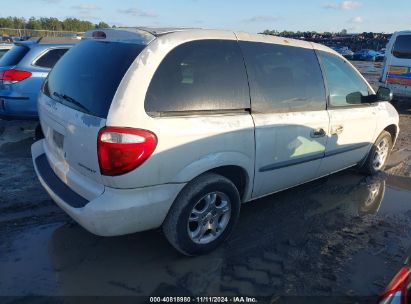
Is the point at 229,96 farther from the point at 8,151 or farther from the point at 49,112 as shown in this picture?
the point at 8,151

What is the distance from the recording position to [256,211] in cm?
420

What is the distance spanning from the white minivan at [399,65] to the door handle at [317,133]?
7.23m

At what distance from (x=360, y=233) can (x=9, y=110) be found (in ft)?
18.6

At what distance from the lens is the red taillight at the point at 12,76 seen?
636 centimetres

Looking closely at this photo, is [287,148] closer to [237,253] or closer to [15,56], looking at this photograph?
[237,253]

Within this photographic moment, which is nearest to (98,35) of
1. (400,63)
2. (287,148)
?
(287,148)

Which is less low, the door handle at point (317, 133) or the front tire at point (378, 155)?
the door handle at point (317, 133)

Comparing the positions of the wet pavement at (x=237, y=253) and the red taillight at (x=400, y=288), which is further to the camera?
the wet pavement at (x=237, y=253)

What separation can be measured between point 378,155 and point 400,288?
414 cm

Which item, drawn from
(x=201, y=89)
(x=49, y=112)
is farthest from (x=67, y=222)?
(x=201, y=89)

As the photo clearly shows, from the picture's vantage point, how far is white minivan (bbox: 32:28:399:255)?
2.70m

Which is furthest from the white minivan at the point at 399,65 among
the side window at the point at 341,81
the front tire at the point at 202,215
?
the front tire at the point at 202,215

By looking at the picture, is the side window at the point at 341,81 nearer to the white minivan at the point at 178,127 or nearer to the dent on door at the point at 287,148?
the white minivan at the point at 178,127

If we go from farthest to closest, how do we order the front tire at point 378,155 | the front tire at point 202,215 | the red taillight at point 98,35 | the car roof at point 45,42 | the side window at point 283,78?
the car roof at point 45,42
the front tire at point 378,155
the side window at point 283,78
the red taillight at point 98,35
the front tire at point 202,215
